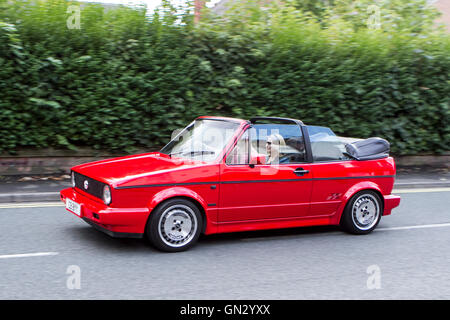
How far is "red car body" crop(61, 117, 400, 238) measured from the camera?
557 centimetres

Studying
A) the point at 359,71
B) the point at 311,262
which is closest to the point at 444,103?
the point at 359,71

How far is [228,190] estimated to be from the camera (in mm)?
6090

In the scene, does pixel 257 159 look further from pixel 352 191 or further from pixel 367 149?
pixel 367 149

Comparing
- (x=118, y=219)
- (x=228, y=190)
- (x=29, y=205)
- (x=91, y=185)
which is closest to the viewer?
(x=118, y=219)

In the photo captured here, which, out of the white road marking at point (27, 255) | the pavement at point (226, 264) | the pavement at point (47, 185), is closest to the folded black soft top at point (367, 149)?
the pavement at point (226, 264)

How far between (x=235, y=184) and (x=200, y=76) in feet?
18.4

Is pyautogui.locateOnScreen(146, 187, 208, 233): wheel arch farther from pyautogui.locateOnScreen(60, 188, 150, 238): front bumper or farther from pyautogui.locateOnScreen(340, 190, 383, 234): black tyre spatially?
pyautogui.locateOnScreen(340, 190, 383, 234): black tyre

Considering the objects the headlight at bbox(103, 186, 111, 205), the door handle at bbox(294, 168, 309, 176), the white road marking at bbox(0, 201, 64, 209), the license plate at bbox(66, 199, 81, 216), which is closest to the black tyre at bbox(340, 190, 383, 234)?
the door handle at bbox(294, 168, 309, 176)

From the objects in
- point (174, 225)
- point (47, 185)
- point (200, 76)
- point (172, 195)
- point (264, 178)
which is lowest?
point (47, 185)

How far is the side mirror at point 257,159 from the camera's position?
20.7 feet

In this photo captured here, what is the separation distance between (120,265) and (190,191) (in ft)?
3.89

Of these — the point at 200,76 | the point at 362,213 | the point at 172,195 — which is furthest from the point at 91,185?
the point at 200,76

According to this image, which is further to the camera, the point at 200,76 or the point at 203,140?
the point at 200,76

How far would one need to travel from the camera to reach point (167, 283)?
4.85 metres
